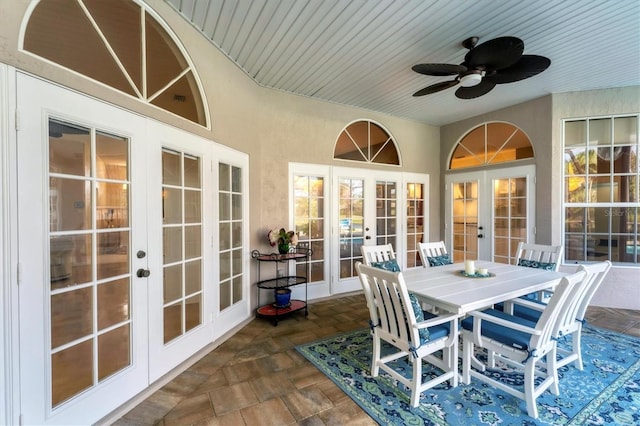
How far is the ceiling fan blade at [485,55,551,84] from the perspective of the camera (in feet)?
7.82

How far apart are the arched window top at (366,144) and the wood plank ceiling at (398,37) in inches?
34.5

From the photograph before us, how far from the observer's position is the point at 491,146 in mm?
5168

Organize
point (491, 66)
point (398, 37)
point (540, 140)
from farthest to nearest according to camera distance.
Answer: point (540, 140), point (398, 37), point (491, 66)

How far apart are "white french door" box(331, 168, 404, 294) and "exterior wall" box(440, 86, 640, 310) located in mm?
2157

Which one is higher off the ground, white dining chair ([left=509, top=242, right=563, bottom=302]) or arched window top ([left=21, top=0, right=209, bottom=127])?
arched window top ([left=21, top=0, right=209, bottom=127])

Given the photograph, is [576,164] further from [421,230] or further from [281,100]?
[281,100]

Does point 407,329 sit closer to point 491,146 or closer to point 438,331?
point 438,331

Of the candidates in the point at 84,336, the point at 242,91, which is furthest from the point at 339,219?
the point at 84,336

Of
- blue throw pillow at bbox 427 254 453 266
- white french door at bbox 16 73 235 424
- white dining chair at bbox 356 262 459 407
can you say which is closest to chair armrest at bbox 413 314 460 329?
white dining chair at bbox 356 262 459 407

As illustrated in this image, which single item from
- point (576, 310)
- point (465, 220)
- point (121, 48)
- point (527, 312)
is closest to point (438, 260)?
point (527, 312)

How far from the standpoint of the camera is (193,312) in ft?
9.10

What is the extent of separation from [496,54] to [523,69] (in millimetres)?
409

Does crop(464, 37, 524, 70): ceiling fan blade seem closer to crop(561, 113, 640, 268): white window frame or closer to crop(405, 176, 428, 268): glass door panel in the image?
crop(561, 113, 640, 268): white window frame

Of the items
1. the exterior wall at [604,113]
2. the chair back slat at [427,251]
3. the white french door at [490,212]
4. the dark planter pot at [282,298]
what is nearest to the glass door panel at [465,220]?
the white french door at [490,212]
